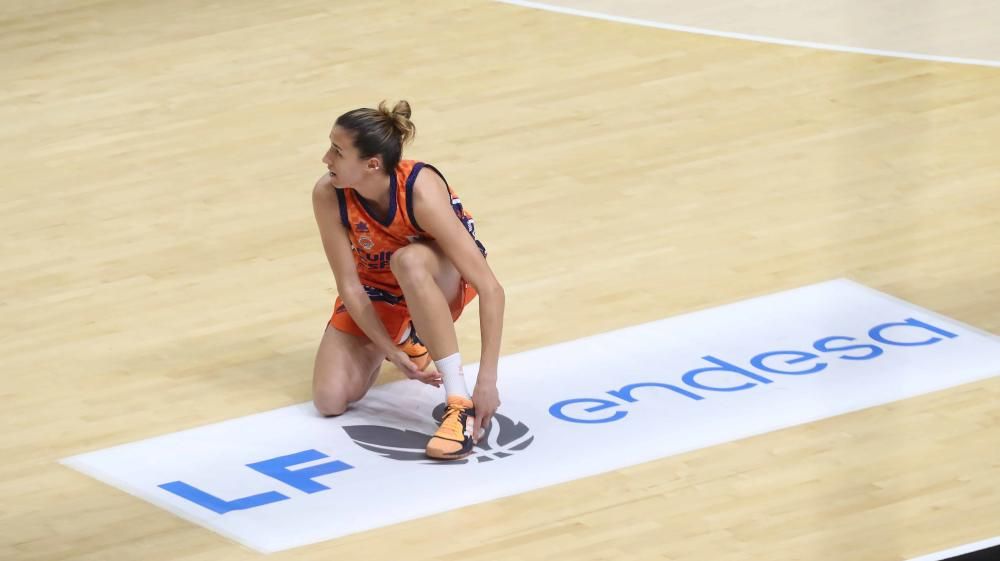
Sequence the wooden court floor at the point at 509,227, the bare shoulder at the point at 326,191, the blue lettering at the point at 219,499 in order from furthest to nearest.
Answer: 1. the bare shoulder at the point at 326,191
2. the blue lettering at the point at 219,499
3. the wooden court floor at the point at 509,227

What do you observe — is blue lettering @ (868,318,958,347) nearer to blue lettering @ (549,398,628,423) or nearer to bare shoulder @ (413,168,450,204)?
blue lettering @ (549,398,628,423)

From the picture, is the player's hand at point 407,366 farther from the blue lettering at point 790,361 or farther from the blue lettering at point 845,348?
the blue lettering at point 845,348

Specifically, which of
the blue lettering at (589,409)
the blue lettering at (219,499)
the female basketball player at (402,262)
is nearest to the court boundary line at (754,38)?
the blue lettering at (589,409)

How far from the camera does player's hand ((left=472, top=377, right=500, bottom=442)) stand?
4.93m

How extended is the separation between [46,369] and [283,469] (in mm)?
1118

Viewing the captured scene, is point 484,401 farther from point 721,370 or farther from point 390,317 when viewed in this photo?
point 721,370

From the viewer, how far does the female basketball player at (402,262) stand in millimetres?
4922

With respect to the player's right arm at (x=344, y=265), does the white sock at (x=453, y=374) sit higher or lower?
lower

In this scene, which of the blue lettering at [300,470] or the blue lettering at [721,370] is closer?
the blue lettering at [300,470]

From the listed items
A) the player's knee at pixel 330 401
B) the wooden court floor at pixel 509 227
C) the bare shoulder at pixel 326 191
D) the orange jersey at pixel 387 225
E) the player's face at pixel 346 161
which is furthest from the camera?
the player's knee at pixel 330 401

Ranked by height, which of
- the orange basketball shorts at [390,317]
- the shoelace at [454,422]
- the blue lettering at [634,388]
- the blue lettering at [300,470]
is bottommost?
the blue lettering at [300,470]

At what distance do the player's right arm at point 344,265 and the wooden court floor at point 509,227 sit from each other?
0.46m

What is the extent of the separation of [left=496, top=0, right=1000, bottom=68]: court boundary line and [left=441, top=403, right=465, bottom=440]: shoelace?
3.95 metres

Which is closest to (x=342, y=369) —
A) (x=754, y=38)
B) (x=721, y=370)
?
(x=721, y=370)
